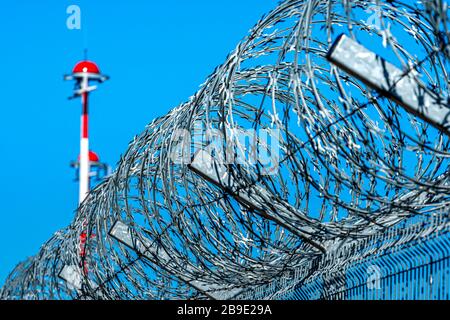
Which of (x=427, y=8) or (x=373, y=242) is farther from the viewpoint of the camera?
(x=373, y=242)

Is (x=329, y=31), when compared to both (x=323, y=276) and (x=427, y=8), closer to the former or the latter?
(x=427, y=8)

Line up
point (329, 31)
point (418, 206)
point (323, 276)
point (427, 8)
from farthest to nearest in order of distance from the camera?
point (323, 276) → point (418, 206) → point (329, 31) → point (427, 8)

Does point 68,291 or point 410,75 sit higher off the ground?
point 68,291

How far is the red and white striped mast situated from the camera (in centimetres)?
5319

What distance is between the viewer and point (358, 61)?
8.42 metres

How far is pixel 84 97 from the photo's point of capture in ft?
188

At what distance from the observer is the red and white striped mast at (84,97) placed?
5319 cm

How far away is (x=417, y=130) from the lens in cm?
1124
